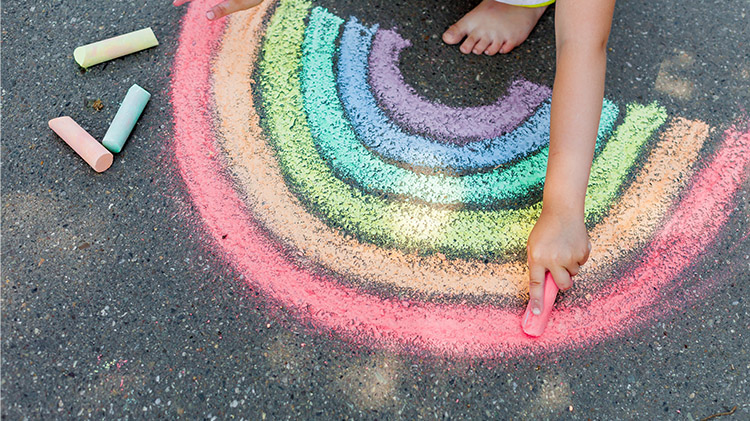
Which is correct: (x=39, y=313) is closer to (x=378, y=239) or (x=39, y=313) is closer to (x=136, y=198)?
(x=136, y=198)

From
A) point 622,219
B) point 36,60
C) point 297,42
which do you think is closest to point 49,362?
point 36,60

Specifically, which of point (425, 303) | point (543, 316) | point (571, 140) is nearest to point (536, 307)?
point (543, 316)

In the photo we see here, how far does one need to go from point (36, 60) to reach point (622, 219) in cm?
155

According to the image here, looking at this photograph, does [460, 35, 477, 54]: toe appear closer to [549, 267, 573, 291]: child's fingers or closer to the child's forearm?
the child's forearm

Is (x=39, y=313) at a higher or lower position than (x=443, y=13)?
lower

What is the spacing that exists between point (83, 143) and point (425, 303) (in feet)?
2.88

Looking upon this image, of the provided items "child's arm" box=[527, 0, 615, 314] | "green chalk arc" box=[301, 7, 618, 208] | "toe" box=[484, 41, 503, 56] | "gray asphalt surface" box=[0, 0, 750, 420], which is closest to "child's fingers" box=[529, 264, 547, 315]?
"child's arm" box=[527, 0, 615, 314]

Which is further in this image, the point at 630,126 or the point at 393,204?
the point at 630,126

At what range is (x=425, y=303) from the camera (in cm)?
119

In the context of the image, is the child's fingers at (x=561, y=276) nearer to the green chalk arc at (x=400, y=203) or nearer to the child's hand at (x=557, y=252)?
the child's hand at (x=557, y=252)

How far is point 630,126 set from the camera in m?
1.41

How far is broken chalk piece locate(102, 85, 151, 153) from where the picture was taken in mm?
1308

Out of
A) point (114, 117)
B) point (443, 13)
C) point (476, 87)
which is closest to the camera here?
point (114, 117)

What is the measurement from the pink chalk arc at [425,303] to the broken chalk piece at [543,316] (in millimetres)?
23
